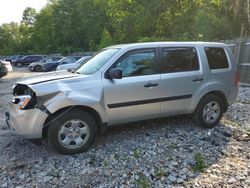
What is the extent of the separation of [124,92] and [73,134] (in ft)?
3.59

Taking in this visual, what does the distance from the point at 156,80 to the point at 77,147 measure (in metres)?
1.81

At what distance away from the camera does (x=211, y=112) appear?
246 inches

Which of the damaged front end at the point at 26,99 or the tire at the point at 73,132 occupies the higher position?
the damaged front end at the point at 26,99

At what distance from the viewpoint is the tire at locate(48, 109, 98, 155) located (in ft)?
15.8

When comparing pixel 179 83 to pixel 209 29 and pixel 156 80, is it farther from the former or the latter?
pixel 209 29

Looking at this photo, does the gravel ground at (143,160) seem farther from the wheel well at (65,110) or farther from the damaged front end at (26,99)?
the damaged front end at (26,99)

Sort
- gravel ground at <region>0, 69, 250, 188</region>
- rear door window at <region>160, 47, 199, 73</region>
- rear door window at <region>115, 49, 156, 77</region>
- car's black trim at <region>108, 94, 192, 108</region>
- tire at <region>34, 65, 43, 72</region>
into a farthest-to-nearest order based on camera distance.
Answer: tire at <region>34, 65, 43, 72</region> < rear door window at <region>160, 47, 199, 73</region> < rear door window at <region>115, 49, 156, 77</region> < car's black trim at <region>108, 94, 192, 108</region> < gravel ground at <region>0, 69, 250, 188</region>

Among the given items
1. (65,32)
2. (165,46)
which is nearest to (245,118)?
(165,46)

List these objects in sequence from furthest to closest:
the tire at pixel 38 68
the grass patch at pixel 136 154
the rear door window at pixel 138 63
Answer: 1. the tire at pixel 38 68
2. the rear door window at pixel 138 63
3. the grass patch at pixel 136 154

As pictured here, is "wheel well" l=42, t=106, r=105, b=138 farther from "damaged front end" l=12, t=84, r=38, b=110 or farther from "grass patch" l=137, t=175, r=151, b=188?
"grass patch" l=137, t=175, r=151, b=188

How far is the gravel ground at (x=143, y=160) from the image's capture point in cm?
419

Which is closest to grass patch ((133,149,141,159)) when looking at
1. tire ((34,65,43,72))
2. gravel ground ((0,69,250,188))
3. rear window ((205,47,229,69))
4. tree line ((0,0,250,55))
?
gravel ground ((0,69,250,188))

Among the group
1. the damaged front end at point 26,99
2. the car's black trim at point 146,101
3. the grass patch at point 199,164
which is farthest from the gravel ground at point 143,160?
the damaged front end at point 26,99

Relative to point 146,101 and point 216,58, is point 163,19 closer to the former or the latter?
point 216,58
